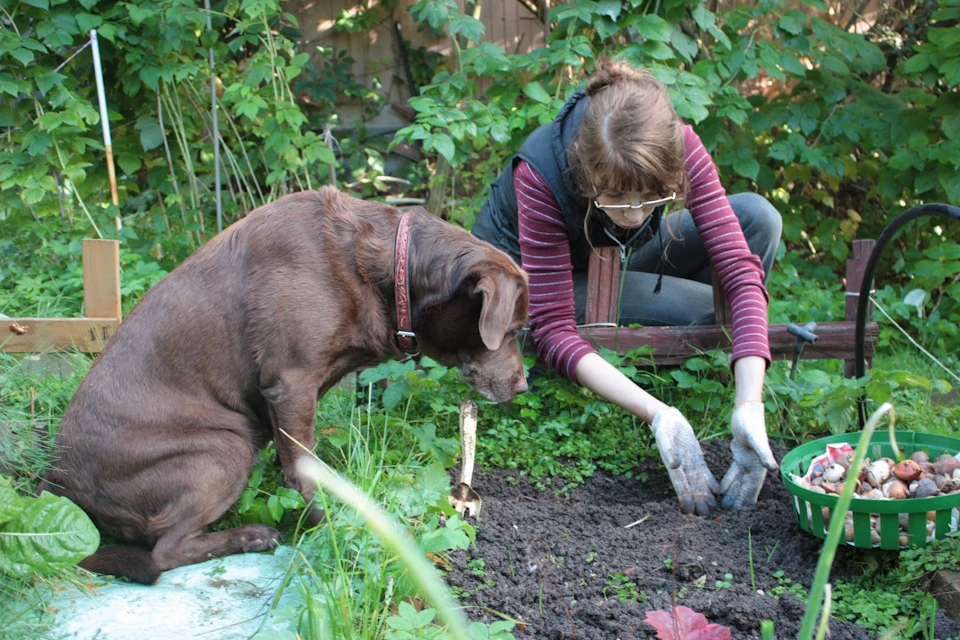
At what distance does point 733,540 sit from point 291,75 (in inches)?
160

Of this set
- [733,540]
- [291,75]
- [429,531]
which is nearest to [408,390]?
[429,531]

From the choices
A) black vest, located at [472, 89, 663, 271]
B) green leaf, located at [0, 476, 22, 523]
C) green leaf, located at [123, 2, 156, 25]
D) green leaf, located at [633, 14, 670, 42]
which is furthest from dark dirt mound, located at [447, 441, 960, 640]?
green leaf, located at [123, 2, 156, 25]

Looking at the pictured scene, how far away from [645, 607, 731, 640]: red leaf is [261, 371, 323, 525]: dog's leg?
4.17 ft

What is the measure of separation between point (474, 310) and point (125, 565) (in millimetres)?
1433

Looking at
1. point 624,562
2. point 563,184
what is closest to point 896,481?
point 624,562

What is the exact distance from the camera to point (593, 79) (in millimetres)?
3482

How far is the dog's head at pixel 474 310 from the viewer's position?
2.91m

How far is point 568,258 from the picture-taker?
12.3 ft

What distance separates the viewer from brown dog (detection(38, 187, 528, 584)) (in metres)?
2.74

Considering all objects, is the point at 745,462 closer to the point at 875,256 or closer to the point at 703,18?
the point at 875,256

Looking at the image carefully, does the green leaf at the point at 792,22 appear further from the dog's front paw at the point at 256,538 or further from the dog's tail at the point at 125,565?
the dog's tail at the point at 125,565

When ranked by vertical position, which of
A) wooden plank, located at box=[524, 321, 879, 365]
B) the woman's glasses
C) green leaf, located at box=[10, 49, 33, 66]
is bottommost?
wooden plank, located at box=[524, 321, 879, 365]

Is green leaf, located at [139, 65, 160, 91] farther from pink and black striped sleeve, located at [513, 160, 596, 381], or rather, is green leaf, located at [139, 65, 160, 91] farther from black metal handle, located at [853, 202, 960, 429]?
black metal handle, located at [853, 202, 960, 429]

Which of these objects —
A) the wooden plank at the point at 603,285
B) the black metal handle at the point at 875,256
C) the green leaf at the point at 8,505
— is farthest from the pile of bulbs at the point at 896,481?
the green leaf at the point at 8,505
